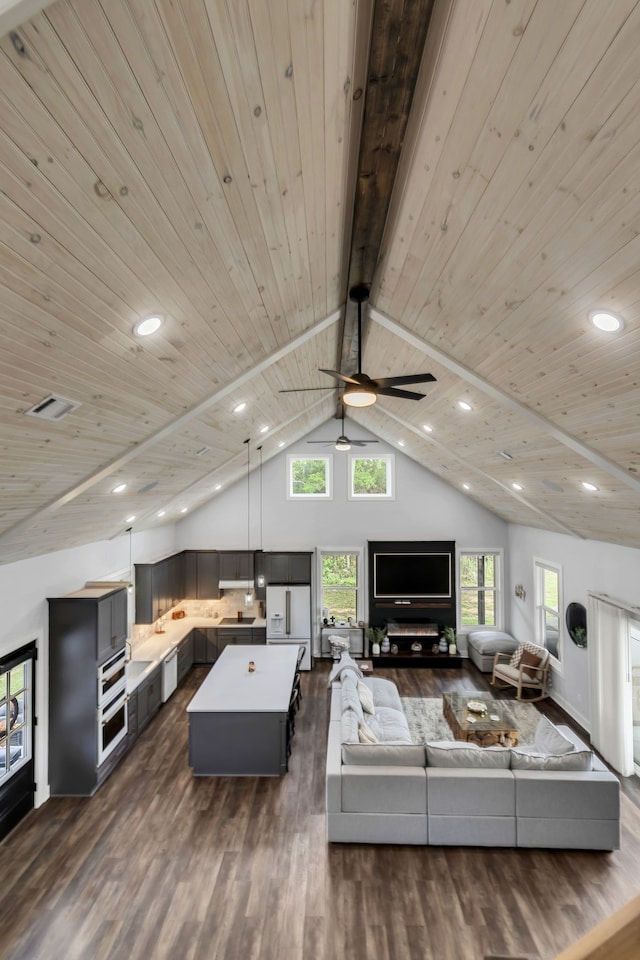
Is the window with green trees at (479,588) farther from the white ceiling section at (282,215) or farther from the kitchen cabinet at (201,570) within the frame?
the white ceiling section at (282,215)

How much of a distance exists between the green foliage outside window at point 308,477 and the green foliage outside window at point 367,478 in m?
0.62

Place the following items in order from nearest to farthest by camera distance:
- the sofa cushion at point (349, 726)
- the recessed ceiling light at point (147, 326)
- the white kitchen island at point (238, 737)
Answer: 1. the recessed ceiling light at point (147, 326)
2. the sofa cushion at point (349, 726)
3. the white kitchen island at point (238, 737)

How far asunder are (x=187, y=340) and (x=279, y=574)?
6.74 metres

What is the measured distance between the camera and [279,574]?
9180mm

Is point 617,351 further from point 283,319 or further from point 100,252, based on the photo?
point 100,252

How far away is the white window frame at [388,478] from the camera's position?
9.83m

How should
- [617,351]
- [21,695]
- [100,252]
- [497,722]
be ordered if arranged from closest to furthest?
[100,252] → [617,351] → [21,695] → [497,722]

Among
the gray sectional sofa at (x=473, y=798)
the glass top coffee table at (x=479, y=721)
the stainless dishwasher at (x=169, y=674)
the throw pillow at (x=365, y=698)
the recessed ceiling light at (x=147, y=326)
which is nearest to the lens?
the recessed ceiling light at (x=147, y=326)

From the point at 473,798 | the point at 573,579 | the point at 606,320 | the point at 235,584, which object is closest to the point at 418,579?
the point at 573,579

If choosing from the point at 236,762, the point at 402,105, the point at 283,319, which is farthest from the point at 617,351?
the point at 236,762

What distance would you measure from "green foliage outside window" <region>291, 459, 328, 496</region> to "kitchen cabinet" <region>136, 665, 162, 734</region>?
4137 millimetres

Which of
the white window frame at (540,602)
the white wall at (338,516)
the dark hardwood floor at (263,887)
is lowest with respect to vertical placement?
the dark hardwood floor at (263,887)

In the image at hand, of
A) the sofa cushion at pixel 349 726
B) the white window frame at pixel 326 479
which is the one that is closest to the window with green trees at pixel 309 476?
the white window frame at pixel 326 479

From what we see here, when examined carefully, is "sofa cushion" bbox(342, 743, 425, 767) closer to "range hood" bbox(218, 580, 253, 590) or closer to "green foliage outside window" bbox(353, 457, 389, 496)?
"range hood" bbox(218, 580, 253, 590)
